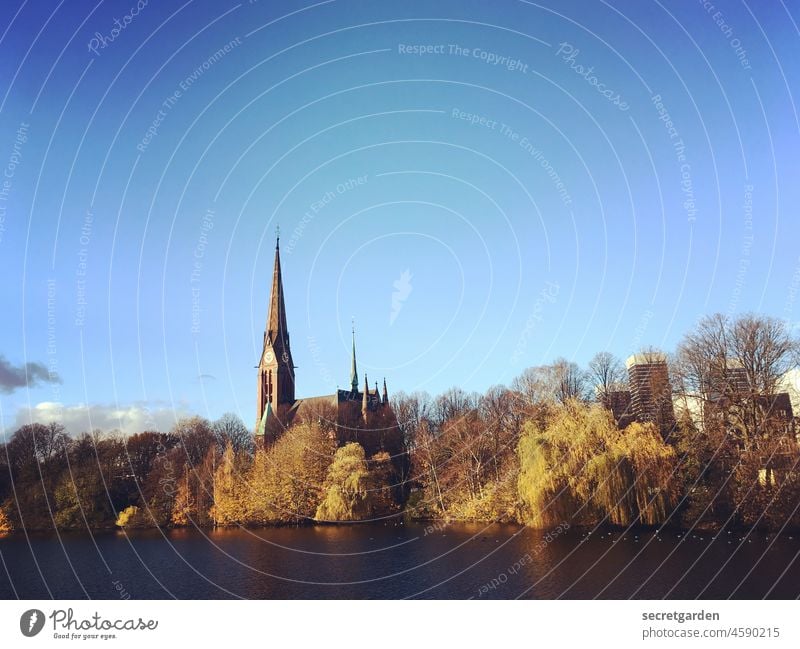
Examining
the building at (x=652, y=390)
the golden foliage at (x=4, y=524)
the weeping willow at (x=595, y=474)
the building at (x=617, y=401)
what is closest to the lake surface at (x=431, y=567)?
the weeping willow at (x=595, y=474)

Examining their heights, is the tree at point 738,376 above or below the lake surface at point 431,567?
above

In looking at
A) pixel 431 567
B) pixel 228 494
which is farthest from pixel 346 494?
pixel 431 567

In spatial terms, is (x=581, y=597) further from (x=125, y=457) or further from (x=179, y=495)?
(x=125, y=457)

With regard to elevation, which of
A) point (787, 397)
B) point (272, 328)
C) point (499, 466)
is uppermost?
point (272, 328)

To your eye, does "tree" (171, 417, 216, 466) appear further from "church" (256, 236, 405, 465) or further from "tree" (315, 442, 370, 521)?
"tree" (315, 442, 370, 521)

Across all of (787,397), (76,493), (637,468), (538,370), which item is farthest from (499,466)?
(76,493)

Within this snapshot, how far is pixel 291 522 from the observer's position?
174ft

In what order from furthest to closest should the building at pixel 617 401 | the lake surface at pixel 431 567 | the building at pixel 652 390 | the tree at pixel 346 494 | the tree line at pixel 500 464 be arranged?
the building at pixel 617 401, the tree at pixel 346 494, the building at pixel 652 390, the tree line at pixel 500 464, the lake surface at pixel 431 567
